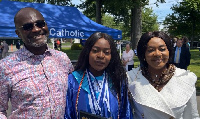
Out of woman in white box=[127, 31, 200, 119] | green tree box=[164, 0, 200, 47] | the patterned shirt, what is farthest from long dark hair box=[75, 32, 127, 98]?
green tree box=[164, 0, 200, 47]

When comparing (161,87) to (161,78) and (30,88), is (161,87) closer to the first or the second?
(161,78)

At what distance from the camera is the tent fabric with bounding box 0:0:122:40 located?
693 centimetres

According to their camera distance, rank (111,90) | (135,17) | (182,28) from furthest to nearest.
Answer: (182,28)
(135,17)
(111,90)

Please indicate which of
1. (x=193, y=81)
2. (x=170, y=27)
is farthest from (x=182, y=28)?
(x=193, y=81)

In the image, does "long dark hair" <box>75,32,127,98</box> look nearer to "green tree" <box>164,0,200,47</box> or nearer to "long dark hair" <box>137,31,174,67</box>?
"long dark hair" <box>137,31,174,67</box>

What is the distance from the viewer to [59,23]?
304 inches

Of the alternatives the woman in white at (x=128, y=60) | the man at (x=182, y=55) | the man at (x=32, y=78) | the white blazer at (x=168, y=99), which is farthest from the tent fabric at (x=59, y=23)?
the white blazer at (x=168, y=99)

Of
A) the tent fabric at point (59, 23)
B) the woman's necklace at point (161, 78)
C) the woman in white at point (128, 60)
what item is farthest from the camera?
the woman in white at point (128, 60)

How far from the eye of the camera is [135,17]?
13500mm

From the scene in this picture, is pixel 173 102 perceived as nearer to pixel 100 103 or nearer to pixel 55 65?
pixel 100 103

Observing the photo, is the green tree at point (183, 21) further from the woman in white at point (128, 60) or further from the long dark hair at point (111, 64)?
the long dark hair at point (111, 64)

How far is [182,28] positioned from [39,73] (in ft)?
103

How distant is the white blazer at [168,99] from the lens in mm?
1810

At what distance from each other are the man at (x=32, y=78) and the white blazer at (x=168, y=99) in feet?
2.02
